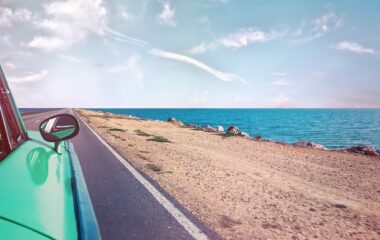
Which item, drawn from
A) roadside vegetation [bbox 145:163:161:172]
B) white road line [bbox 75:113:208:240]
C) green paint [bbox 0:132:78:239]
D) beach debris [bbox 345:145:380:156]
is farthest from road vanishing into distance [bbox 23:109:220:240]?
beach debris [bbox 345:145:380:156]

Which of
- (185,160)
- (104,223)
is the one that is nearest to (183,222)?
(104,223)

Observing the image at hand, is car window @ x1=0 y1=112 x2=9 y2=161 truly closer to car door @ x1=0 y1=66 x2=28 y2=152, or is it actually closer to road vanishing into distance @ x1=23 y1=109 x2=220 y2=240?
car door @ x1=0 y1=66 x2=28 y2=152

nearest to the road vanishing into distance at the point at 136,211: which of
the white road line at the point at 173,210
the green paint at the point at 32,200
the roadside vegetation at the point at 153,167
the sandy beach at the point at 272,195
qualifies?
the white road line at the point at 173,210

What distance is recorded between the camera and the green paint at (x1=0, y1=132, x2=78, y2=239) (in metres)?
1.19

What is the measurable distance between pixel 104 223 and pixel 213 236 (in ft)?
5.38

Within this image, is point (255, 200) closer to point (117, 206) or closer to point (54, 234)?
point (117, 206)

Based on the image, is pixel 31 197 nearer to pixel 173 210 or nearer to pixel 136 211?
pixel 136 211

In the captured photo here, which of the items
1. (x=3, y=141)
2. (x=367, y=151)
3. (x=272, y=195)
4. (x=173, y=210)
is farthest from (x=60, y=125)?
(x=367, y=151)

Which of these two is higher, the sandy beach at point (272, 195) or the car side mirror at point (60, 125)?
the car side mirror at point (60, 125)

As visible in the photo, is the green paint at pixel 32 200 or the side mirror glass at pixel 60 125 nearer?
the green paint at pixel 32 200

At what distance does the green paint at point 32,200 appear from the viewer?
3.90 feet

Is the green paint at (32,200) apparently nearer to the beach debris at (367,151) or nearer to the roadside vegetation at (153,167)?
the roadside vegetation at (153,167)

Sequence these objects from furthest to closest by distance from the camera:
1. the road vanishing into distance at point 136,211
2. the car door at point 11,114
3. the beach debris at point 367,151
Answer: the beach debris at point 367,151 → the road vanishing into distance at point 136,211 → the car door at point 11,114

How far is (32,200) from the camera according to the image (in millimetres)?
1387
